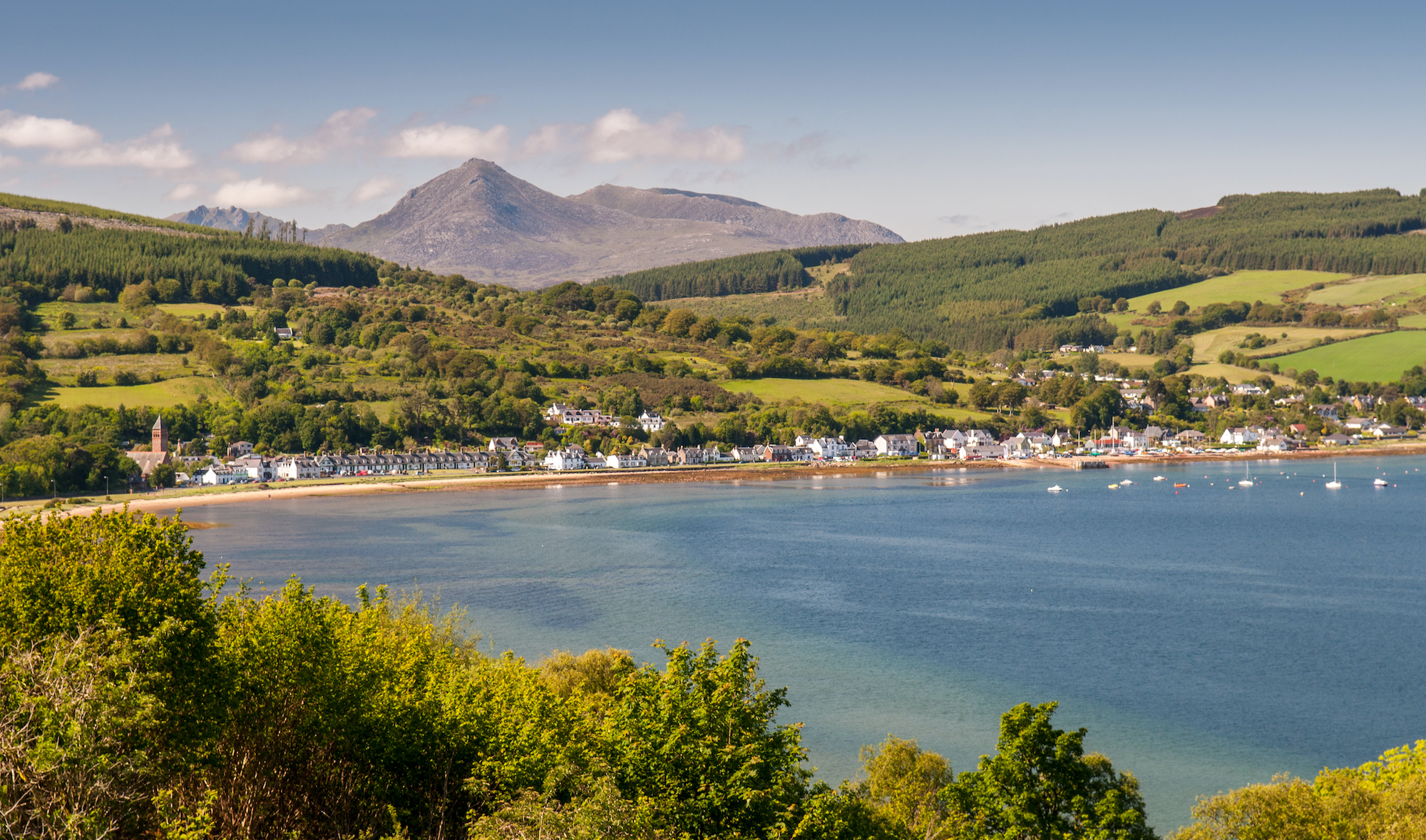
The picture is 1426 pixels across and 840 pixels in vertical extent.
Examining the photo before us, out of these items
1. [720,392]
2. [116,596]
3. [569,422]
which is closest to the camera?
[116,596]

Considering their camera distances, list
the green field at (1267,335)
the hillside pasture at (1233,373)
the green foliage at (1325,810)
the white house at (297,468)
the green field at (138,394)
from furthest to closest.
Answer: the green field at (1267,335) → the hillside pasture at (1233,373) → the white house at (297,468) → the green field at (138,394) → the green foliage at (1325,810)

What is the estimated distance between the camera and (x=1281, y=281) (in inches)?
6757

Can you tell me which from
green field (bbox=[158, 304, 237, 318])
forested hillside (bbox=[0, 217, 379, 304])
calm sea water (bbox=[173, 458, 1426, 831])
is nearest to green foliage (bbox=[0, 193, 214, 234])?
forested hillside (bbox=[0, 217, 379, 304])

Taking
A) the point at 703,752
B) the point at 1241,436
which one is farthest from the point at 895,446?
the point at 703,752

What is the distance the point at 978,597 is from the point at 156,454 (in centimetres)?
6333

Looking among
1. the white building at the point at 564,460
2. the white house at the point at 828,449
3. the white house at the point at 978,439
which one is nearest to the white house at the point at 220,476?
the white building at the point at 564,460

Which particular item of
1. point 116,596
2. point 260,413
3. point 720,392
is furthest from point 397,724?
point 720,392

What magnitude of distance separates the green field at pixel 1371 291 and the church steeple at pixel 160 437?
490ft

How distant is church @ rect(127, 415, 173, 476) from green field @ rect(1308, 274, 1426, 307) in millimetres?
149403

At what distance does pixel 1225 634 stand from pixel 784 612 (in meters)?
13.3

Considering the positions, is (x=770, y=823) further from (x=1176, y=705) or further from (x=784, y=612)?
(x=784, y=612)

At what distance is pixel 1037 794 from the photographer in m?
13.5

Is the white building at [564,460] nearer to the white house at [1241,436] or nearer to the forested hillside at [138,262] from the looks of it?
the forested hillside at [138,262]

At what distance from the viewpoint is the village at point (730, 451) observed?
82.2 m
